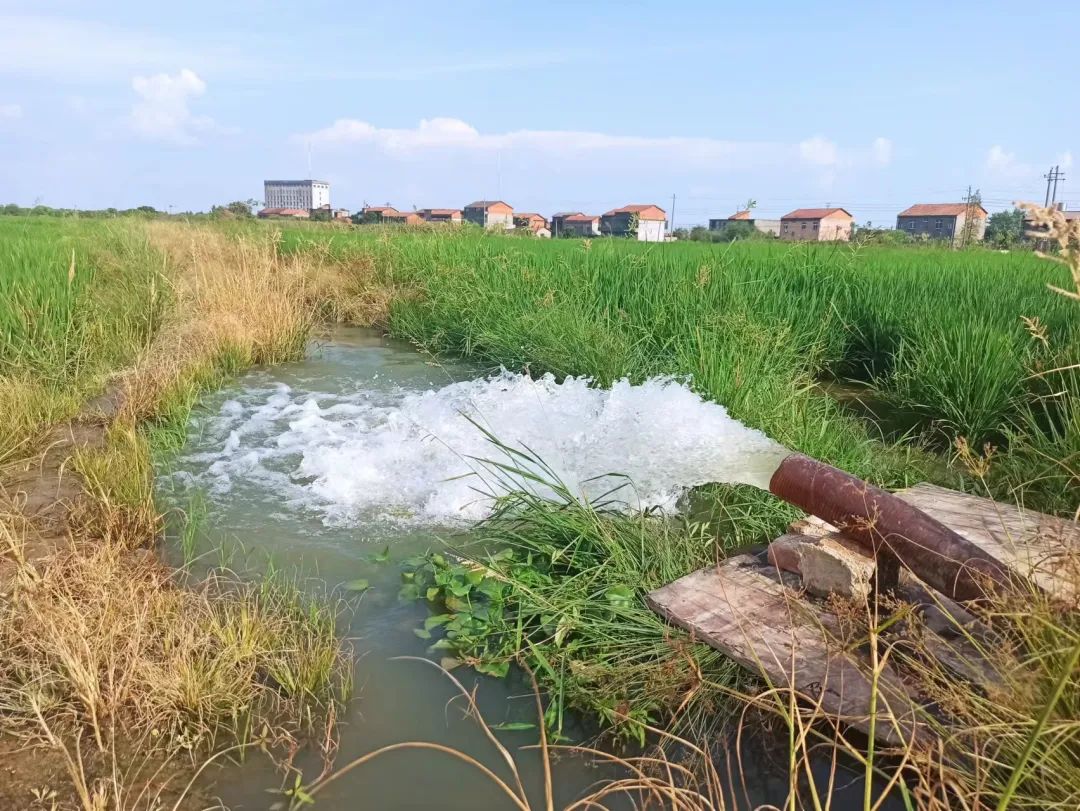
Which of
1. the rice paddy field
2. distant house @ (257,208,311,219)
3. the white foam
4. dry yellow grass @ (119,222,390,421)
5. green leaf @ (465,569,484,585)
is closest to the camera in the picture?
green leaf @ (465,569,484,585)

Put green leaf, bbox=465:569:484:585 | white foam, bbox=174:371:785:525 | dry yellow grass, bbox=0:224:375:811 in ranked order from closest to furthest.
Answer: dry yellow grass, bbox=0:224:375:811 < green leaf, bbox=465:569:484:585 < white foam, bbox=174:371:785:525

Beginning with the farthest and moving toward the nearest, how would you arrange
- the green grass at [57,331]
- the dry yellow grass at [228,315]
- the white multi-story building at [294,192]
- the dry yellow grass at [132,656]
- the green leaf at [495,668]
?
the white multi-story building at [294,192] → the dry yellow grass at [228,315] → the green grass at [57,331] → the green leaf at [495,668] → the dry yellow grass at [132,656]

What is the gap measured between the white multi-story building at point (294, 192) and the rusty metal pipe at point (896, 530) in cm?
6999

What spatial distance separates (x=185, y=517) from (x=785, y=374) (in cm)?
381

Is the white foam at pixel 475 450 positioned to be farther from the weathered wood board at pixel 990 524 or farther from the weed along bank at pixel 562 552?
the weathered wood board at pixel 990 524

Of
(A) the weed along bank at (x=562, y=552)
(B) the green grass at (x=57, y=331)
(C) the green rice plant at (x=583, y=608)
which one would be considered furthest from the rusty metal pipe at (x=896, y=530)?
(B) the green grass at (x=57, y=331)

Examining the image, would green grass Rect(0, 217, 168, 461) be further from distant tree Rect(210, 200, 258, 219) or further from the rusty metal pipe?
distant tree Rect(210, 200, 258, 219)

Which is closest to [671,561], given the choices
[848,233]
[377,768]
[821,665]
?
[821,665]

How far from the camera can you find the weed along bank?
212 cm

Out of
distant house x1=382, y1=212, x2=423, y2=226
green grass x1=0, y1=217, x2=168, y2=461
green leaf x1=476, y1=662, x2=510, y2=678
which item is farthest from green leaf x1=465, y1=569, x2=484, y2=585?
distant house x1=382, y1=212, x2=423, y2=226

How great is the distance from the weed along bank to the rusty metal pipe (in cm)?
1

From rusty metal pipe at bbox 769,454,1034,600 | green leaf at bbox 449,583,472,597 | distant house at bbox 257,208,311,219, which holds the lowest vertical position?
green leaf at bbox 449,583,472,597

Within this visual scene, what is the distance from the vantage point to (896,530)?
2381mm

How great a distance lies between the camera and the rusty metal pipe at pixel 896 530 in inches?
85.7
